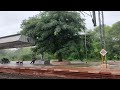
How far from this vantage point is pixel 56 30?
30.6 meters

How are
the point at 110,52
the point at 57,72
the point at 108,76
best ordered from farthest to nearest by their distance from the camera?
the point at 110,52, the point at 57,72, the point at 108,76

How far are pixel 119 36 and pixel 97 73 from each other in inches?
1565

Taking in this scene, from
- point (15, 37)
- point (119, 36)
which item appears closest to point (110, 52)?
point (119, 36)

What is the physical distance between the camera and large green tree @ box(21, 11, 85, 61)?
31484 millimetres

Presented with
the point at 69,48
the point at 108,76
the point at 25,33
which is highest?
→ the point at 25,33

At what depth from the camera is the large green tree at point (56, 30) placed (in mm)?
31484
